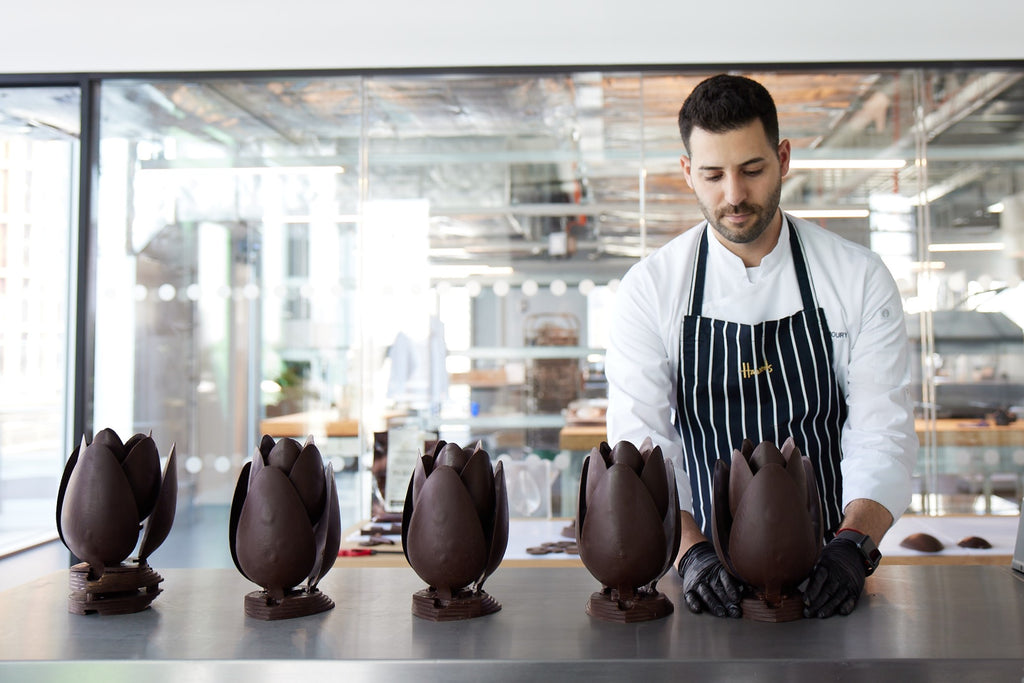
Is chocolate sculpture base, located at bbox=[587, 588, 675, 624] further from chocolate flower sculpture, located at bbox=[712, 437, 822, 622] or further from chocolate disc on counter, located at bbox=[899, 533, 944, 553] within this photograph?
chocolate disc on counter, located at bbox=[899, 533, 944, 553]

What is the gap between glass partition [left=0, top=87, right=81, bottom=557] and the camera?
392cm

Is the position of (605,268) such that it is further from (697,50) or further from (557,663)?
(557,663)

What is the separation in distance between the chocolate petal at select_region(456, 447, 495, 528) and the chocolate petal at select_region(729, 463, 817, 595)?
244 mm

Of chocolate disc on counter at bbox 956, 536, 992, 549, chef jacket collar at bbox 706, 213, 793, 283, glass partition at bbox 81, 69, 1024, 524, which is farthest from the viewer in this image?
glass partition at bbox 81, 69, 1024, 524

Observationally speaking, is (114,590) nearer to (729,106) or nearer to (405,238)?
(729,106)

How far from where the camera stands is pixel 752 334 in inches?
65.3

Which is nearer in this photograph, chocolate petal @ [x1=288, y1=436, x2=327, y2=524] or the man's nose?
chocolate petal @ [x1=288, y1=436, x2=327, y2=524]

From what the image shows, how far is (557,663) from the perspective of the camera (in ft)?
2.52

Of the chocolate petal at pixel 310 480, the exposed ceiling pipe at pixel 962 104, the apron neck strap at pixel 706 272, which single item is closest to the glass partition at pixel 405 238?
the exposed ceiling pipe at pixel 962 104

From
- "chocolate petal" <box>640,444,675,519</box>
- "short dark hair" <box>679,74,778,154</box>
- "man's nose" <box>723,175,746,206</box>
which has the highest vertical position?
"short dark hair" <box>679,74,778,154</box>

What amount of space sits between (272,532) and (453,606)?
191 millimetres

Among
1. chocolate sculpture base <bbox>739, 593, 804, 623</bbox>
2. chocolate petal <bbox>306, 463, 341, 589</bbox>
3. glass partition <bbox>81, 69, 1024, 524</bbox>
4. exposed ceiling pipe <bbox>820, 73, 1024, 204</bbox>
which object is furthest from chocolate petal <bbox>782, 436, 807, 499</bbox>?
exposed ceiling pipe <bbox>820, 73, 1024, 204</bbox>

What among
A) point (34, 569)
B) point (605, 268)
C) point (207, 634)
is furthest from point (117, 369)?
point (207, 634)

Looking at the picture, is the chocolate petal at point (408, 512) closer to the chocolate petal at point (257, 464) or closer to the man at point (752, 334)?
the chocolate petal at point (257, 464)
